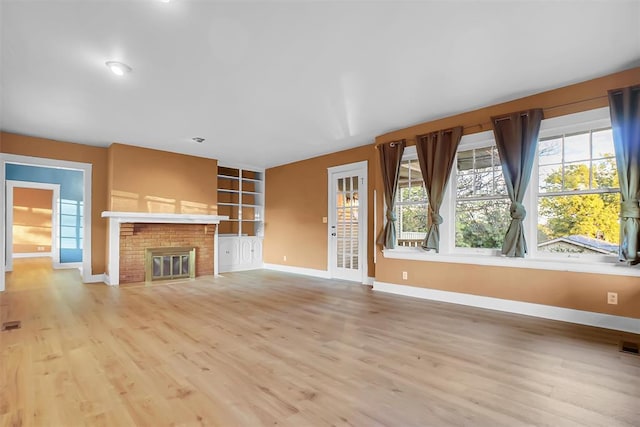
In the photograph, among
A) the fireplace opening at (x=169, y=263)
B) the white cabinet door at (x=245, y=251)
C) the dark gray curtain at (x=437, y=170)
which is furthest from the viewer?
the white cabinet door at (x=245, y=251)

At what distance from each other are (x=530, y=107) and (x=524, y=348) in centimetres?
269

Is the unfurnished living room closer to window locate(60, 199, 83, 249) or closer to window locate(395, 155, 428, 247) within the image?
window locate(395, 155, 428, 247)

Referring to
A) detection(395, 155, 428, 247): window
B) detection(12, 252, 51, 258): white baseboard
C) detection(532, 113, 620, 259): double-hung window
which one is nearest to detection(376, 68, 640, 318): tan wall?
detection(532, 113, 620, 259): double-hung window

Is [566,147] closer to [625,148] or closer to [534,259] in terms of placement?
[625,148]

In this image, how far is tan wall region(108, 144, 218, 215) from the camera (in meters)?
5.73

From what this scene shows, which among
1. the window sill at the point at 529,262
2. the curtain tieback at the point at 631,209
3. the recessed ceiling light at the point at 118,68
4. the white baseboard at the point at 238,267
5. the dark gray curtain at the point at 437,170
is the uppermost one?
the recessed ceiling light at the point at 118,68

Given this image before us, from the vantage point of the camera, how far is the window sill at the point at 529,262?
10.3 ft

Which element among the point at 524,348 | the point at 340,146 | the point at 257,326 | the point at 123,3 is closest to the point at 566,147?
the point at 524,348

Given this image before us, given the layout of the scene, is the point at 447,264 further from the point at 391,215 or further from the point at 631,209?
the point at 631,209

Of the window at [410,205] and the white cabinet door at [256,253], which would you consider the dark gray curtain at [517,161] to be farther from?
the white cabinet door at [256,253]

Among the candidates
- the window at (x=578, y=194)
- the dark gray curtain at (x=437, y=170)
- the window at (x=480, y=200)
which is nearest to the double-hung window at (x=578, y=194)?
the window at (x=578, y=194)

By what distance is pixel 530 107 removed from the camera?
146 inches

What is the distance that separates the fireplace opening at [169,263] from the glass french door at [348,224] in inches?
111

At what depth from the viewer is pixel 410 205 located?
5.00 meters
